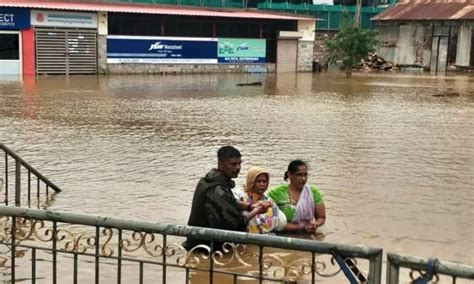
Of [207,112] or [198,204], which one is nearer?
[198,204]

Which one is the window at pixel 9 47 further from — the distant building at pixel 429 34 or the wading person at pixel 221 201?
the wading person at pixel 221 201

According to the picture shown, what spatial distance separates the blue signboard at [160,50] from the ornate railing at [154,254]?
98.4 ft

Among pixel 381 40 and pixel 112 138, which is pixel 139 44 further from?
pixel 112 138

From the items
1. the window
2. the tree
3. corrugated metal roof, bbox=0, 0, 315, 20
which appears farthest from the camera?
the tree

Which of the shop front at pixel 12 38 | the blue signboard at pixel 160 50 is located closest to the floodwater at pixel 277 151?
the shop front at pixel 12 38

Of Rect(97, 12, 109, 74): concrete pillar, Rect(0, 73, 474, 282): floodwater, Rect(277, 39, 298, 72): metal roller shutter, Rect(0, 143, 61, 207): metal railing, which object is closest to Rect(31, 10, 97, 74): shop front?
Rect(97, 12, 109, 74): concrete pillar

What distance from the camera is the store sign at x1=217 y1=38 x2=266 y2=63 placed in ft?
131

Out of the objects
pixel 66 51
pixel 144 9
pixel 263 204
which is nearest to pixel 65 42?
pixel 66 51

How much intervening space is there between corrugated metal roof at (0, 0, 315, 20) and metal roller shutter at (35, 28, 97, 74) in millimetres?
1300

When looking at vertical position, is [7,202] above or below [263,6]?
below

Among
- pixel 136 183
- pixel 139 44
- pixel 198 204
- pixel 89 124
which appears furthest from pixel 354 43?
pixel 198 204

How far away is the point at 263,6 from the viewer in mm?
49031

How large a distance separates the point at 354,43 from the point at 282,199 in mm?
32163

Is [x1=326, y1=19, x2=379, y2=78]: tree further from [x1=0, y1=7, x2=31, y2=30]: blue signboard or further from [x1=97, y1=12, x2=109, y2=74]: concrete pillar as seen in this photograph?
[x1=0, y1=7, x2=31, y2=30]: blue signboard
